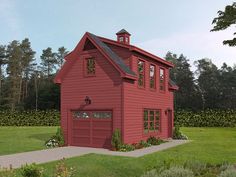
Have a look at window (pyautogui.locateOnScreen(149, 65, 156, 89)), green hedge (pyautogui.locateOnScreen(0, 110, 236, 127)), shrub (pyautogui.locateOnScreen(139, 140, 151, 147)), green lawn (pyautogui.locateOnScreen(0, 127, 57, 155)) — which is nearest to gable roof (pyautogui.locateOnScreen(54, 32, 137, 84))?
window (pyautogui.locateOnScreen(149, 65, 156, 89))

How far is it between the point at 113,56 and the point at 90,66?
178 cm

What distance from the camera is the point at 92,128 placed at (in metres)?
20.3

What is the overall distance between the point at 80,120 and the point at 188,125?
81.5ft

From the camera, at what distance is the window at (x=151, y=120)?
22.0 meters

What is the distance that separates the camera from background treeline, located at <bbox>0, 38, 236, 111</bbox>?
64.7 metres

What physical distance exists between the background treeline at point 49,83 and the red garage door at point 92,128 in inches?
1679

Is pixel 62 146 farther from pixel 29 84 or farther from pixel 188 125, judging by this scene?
pixel 29 84

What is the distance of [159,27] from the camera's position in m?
19.9

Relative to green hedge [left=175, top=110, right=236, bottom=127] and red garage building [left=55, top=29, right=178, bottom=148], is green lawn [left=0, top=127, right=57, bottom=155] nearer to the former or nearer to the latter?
red garage building [left=55, top=29, right=178, bottom=148]

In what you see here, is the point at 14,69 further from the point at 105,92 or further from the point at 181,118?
the point at 105,92

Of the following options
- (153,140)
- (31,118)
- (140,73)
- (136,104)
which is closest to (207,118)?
(153,140)

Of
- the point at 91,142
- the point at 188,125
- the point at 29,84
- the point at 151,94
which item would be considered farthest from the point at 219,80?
the point at 91,142

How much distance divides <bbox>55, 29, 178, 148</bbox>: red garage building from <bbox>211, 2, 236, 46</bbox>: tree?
469cm

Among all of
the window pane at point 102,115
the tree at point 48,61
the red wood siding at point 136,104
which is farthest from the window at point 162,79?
the tree at point 48,61
